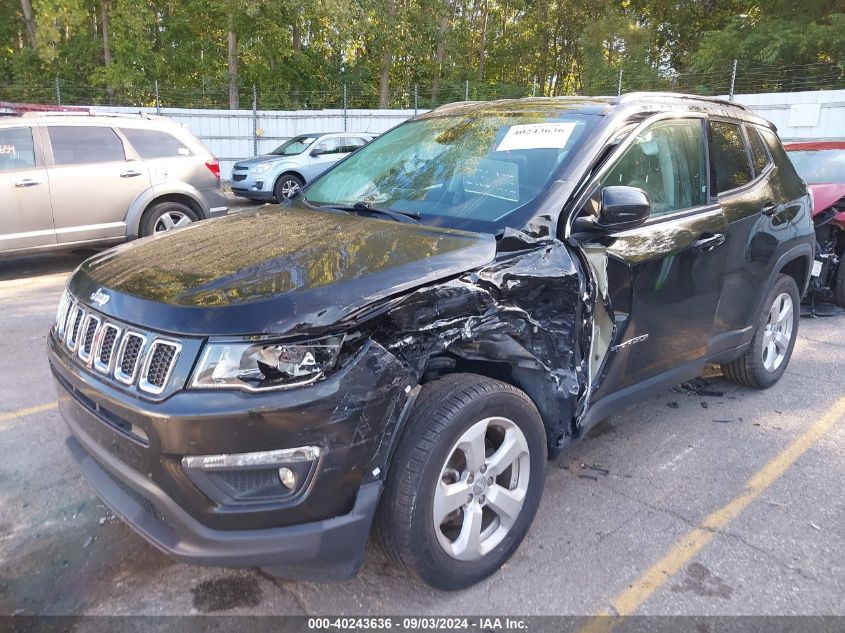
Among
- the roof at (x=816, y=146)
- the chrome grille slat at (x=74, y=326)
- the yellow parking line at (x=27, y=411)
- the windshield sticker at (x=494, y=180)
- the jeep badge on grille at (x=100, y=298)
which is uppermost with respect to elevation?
the roof at (x=816, y=146)

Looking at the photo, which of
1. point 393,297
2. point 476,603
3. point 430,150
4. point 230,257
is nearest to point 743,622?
point 476,603

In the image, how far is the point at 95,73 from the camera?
81.1 ft

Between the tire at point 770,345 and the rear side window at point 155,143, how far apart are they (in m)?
6.76

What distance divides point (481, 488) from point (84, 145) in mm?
6953

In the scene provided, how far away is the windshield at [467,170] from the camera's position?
302 centimetres

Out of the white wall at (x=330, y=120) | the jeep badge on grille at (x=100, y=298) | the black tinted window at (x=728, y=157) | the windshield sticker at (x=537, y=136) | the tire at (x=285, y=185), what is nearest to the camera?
the jeep badge on grille at (x=100, y=298)

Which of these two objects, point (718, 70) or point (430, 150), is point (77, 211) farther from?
point (718, 70)

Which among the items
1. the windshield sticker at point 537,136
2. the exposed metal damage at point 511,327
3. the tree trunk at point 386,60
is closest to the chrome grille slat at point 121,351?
the exposed metal damage at point 511,327

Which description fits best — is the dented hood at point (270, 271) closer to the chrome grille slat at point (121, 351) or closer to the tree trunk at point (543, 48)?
the chrome grille slat at point (121, 351)

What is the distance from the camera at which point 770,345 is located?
181 inches

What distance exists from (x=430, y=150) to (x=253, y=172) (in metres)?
12.1

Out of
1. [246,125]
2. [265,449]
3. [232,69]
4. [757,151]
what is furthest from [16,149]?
[232,69]

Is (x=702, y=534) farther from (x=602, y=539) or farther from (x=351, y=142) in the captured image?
(x=351, y=142)

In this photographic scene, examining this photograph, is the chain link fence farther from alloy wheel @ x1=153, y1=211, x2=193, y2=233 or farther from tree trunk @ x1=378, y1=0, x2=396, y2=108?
alloy wheel @ x1=153, y1=211, x2=193, y2=233
